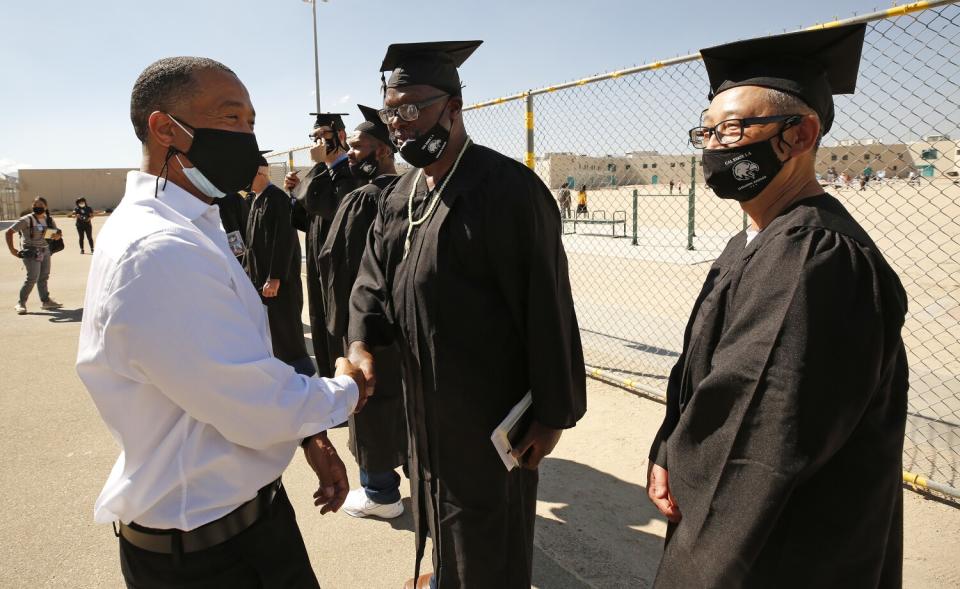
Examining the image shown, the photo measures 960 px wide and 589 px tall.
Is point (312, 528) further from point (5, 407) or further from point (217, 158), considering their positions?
point (5, 407)

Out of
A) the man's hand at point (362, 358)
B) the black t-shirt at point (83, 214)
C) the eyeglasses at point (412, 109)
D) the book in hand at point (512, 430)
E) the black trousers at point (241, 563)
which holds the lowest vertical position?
the black t-shirt at point (83, 214)

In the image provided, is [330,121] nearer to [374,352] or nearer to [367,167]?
[367,167]

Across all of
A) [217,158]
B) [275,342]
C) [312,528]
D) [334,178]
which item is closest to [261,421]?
[217,158]

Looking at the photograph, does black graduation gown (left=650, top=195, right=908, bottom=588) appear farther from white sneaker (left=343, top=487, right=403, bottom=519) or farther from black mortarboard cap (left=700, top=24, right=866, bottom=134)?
white sneaker (left=343, top=487, right=403, bottom=519)

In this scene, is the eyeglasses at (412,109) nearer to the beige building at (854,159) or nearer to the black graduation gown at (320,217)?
the beige building at (854,159)

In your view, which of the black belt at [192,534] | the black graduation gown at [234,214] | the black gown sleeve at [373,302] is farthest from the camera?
the black graduation gown at [234,214]

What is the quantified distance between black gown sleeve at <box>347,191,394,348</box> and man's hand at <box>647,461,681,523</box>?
4.07 ft

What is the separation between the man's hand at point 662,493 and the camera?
73.5 inches

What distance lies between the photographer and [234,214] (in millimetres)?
7316

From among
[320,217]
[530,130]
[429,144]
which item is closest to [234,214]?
[320,217]

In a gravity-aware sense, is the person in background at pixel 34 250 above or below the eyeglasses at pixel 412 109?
below

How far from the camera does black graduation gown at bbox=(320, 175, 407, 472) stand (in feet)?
12.0

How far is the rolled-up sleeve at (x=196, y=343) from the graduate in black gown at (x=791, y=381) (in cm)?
115

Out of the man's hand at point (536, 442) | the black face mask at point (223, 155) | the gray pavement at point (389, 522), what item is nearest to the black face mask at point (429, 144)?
the black face mask at point (223, 155)
